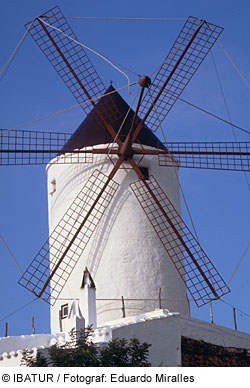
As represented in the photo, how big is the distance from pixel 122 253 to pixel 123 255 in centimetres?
6

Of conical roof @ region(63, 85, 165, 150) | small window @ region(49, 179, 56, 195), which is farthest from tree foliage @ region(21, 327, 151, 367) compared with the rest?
small window @ region(49, 179, 56, 195)

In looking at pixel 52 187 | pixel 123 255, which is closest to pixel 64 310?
pixel 123 255

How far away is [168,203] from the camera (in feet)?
89.9

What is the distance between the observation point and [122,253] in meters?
26.6

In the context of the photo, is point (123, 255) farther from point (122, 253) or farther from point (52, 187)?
point (52, 187)

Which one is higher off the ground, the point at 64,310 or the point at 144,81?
the point at 144,81

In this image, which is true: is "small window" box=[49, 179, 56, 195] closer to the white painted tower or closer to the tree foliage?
the white painted tower

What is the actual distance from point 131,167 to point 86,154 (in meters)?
1.07

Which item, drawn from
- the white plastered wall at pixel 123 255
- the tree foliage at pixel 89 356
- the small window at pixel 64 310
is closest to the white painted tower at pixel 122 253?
the white plastered wall at pixel 123 255

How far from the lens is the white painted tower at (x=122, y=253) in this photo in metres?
26.3
